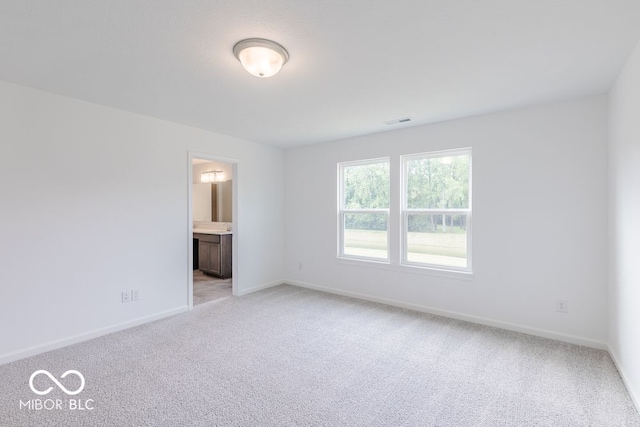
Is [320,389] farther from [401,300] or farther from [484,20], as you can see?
[484,20]

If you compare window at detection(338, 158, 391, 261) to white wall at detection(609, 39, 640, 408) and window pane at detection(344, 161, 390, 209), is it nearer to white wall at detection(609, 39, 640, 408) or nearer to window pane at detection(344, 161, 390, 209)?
window pane at detection(344, 161, 390, 209)

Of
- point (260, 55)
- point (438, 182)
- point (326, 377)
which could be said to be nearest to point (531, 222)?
point (438, 182)

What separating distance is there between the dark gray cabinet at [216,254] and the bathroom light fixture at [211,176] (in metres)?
1.26

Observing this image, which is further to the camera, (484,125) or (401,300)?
(401,300)

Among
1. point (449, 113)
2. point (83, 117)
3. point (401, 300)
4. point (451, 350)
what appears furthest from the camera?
point (401, 300)

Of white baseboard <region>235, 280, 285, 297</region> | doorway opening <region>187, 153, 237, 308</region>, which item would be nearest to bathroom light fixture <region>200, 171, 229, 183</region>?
doorway opening <region>187, 153, 237, 308</region>

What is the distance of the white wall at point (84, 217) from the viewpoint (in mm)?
2619

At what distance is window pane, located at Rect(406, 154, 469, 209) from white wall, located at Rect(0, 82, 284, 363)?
108 inches

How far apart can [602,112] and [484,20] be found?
6.48 ft

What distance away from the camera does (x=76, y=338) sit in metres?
2.94

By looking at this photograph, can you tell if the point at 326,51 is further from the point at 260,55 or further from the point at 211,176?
the point at 211,176

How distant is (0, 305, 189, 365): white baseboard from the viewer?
259cm

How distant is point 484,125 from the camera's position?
3441mm

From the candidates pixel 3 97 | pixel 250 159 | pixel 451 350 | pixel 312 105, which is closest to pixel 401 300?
pixel 451 350
